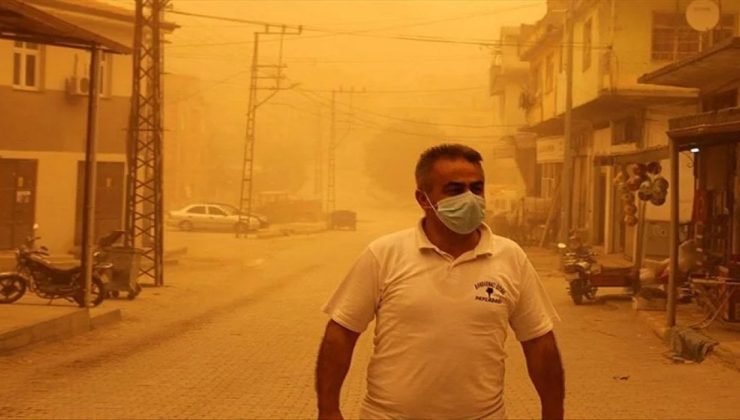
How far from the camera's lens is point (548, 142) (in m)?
37.1

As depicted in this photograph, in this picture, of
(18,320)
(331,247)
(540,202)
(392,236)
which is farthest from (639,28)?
(392,236)

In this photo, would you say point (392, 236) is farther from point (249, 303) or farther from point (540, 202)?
point (540, 202)

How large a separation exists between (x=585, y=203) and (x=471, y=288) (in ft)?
110

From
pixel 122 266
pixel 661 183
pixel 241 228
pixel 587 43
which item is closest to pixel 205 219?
pixel 241 228

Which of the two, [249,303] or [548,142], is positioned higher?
[548,142]

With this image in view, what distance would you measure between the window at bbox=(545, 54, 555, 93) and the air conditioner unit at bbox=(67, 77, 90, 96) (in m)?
18.5

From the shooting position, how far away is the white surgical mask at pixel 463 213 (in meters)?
3.63

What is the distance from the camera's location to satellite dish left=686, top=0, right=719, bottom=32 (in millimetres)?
20703

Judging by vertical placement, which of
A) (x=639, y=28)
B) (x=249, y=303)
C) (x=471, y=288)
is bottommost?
(x=249, y=303)

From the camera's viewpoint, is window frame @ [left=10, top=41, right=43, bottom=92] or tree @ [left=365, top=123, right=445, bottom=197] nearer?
window frame @ [left=10, top=41, right=43, bottom=92]

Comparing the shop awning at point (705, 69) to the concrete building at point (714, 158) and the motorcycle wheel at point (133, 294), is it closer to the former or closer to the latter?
the concrete building at point (714, 158)

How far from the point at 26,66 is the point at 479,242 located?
83.3 ft

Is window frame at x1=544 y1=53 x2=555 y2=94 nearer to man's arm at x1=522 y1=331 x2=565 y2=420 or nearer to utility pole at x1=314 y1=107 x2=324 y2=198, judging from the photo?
man's arm at x1=522 y1=331 x2=565 y2=420

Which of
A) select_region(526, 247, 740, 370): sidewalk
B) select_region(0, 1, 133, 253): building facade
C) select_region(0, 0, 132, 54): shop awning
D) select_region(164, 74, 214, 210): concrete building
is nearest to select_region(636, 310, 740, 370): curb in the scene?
select_region(526, 247, 740, 370): sidewalk
